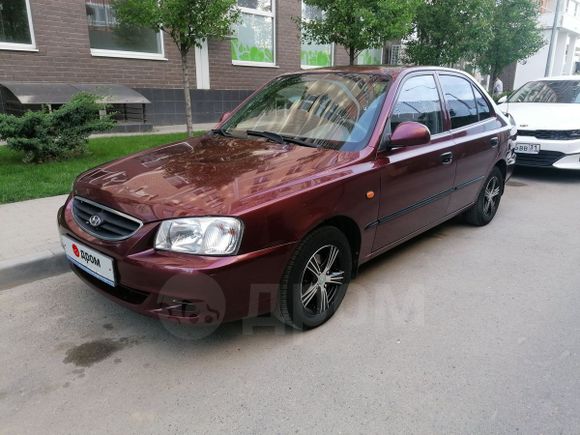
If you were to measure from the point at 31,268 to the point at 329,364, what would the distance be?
2.66 m

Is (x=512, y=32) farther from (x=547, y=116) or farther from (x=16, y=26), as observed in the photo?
(x=16, y=26)

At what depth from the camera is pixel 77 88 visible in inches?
380

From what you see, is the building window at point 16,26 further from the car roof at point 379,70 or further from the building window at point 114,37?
the car roof at point 379,70

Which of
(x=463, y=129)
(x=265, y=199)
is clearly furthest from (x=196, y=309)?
(x=463, y=129)

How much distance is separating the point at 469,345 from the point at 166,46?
10.4 m

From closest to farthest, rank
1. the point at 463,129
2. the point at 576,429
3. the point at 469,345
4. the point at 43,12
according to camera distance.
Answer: the point at 576,429
the point at 469,345
the point at 463,129
the point at 43,12

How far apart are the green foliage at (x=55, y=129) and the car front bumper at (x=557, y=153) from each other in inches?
263

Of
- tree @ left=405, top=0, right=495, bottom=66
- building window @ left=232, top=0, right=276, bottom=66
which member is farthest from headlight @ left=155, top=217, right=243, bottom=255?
building window @ left=232, top=0, right=276, bottom=66

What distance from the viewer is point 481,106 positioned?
494 cm

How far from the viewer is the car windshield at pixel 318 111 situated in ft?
11.2

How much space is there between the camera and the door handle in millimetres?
4051

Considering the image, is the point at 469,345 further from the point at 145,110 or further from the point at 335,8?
the point at 145,110

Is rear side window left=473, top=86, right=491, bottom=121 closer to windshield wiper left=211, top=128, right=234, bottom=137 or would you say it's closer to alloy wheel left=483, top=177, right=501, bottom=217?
alloy wheel left=483, top=177, right=501, bottom=217

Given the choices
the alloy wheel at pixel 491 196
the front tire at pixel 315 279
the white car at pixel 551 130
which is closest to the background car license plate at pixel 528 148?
the white car at pixel 551 130
